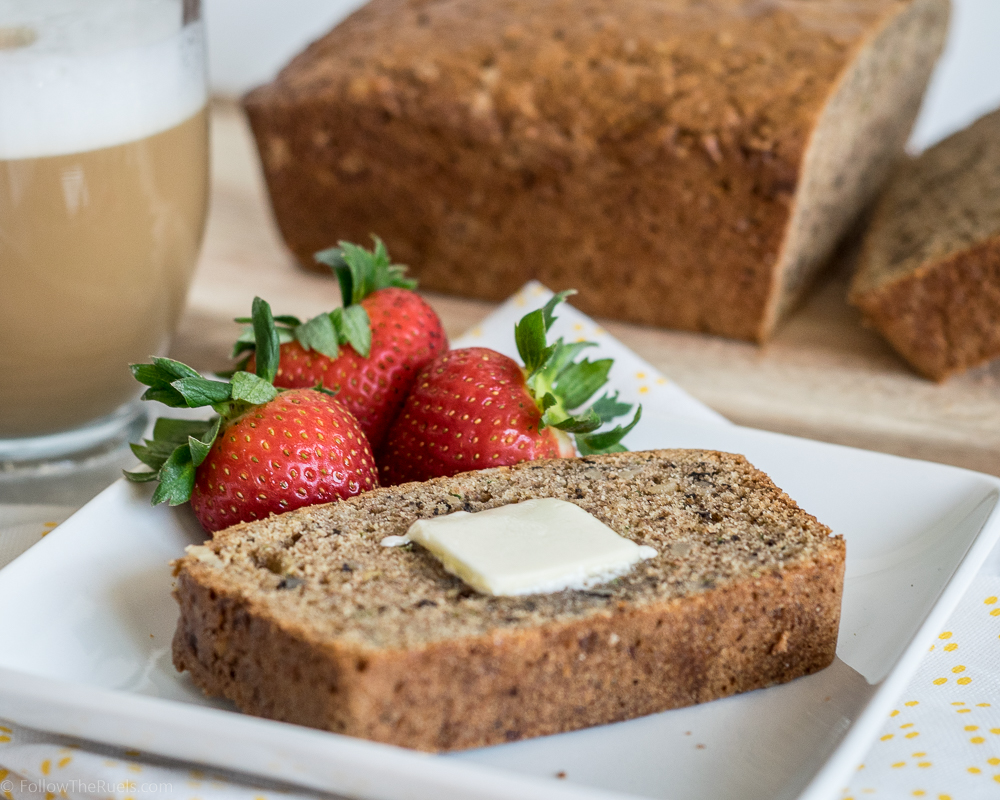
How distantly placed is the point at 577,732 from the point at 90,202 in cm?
94

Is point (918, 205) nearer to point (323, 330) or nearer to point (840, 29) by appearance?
point (840, 29)

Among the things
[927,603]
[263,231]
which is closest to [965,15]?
[263,231]

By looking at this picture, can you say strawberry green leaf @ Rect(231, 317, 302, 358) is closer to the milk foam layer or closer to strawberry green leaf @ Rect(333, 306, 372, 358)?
strawberry green leaf @ Rect(333, 306, 372, 358)

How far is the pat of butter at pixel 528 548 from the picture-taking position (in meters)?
0.97

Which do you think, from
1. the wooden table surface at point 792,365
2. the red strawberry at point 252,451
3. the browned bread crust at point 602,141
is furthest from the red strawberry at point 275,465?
the browned bread crust at point 602,141

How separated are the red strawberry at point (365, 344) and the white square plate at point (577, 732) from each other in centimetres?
25

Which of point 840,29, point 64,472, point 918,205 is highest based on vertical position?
point 840,29

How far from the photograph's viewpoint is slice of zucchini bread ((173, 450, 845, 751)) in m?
0.89

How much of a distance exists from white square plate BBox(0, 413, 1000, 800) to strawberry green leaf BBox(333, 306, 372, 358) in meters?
0.30

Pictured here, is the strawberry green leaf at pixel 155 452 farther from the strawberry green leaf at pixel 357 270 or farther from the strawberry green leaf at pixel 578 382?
the strawberry green leaf at pixel 578 382

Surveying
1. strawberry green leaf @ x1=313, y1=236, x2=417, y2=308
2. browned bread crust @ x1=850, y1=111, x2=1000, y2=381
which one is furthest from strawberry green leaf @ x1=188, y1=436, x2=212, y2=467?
browned bread crust @ x1=850, y1=111, x2=1000, y2=381

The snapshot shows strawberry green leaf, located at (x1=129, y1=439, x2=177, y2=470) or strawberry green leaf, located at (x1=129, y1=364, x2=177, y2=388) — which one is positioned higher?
strawberry green leaf, located at (x1=129, y1=364, x2=177, y2=388)

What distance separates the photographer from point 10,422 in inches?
60.8

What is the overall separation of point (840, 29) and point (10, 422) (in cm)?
160
